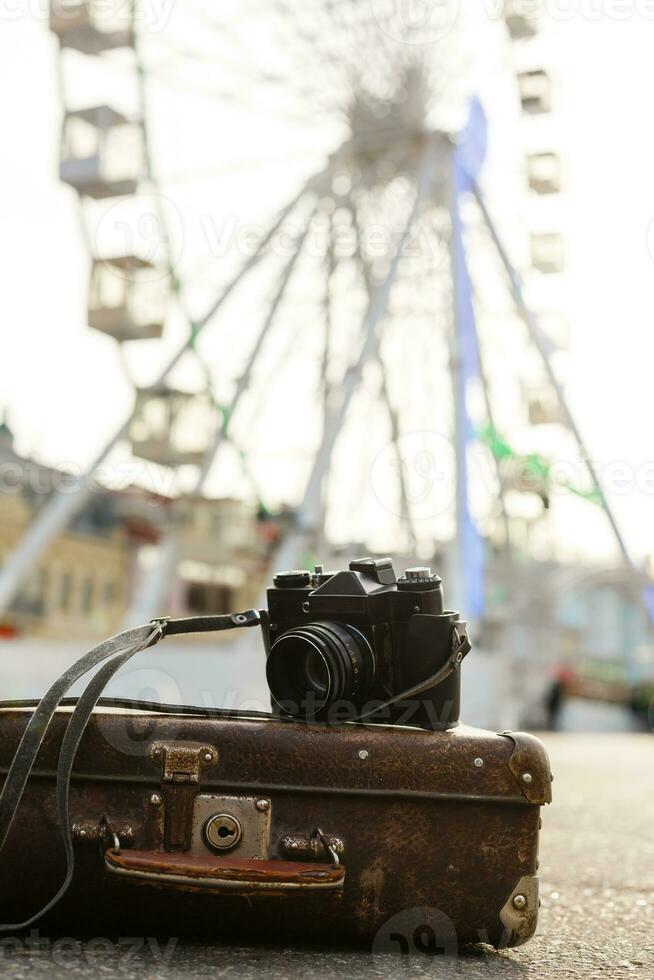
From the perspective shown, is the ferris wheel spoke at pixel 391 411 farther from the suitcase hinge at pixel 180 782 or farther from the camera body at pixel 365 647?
the suitcase hinge at pixel 180 782

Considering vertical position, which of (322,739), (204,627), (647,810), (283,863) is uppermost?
(204,627)

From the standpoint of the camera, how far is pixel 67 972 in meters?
1.62

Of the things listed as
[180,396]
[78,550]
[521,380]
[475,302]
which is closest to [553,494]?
[521,380]

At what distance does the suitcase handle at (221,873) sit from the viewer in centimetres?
171

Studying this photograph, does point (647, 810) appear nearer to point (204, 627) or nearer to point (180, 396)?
point (204, 627)

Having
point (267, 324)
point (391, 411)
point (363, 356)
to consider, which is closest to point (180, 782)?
point (363, 356)

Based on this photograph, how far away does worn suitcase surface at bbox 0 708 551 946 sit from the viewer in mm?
1806

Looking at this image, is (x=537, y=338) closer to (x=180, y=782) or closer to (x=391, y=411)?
→ (x=391, y=411)

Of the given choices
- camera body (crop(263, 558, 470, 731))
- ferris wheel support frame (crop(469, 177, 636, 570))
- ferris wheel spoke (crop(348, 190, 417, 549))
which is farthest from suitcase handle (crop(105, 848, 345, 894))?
ferris wheel support frame (crop(469, 177, 636, 570))

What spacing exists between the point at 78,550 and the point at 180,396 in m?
19.2

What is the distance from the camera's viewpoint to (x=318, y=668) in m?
1.86

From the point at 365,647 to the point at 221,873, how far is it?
15.6 inches

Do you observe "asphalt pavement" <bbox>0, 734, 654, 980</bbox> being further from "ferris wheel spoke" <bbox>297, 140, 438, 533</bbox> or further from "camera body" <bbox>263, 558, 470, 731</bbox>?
"ferris wheel spoke" <bbox>297, 140, 438, 533</bbox>

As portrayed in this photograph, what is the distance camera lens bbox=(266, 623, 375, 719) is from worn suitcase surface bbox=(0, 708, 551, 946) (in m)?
0.06
